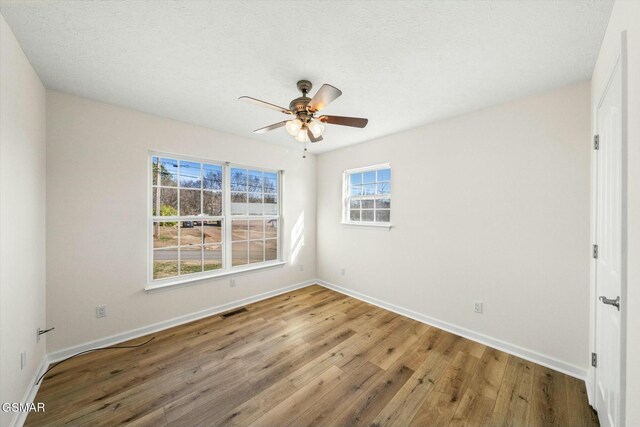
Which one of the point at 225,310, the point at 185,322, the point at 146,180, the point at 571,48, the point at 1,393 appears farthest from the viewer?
the point at 225,310

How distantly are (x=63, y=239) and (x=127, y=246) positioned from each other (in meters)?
0.49

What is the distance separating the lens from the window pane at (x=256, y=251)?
12.2ft

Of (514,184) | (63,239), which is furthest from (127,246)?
(514,184)

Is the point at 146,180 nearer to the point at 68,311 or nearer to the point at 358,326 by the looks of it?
the point at 68,311

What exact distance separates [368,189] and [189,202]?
2.63 m

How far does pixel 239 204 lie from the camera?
11.7 ft

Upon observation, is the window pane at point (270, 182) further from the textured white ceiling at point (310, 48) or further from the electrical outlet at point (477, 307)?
the electrical outlet at point (477, 307)

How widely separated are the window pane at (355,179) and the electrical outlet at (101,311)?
140 inches

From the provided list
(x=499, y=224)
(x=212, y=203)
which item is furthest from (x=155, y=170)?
(x=499, y=224)

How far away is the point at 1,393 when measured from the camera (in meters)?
1.35

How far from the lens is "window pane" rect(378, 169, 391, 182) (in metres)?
3.52

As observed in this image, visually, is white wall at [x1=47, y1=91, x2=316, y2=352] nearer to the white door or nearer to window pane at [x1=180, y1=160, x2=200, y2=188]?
window pane at [x1=180, y1=160, x2=200, y2=188]

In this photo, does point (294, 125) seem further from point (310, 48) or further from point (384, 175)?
point (384, 175)

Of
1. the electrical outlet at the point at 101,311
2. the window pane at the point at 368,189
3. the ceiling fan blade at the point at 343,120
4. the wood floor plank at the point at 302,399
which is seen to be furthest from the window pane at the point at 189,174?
the wood floor plank at the point at 302,399
